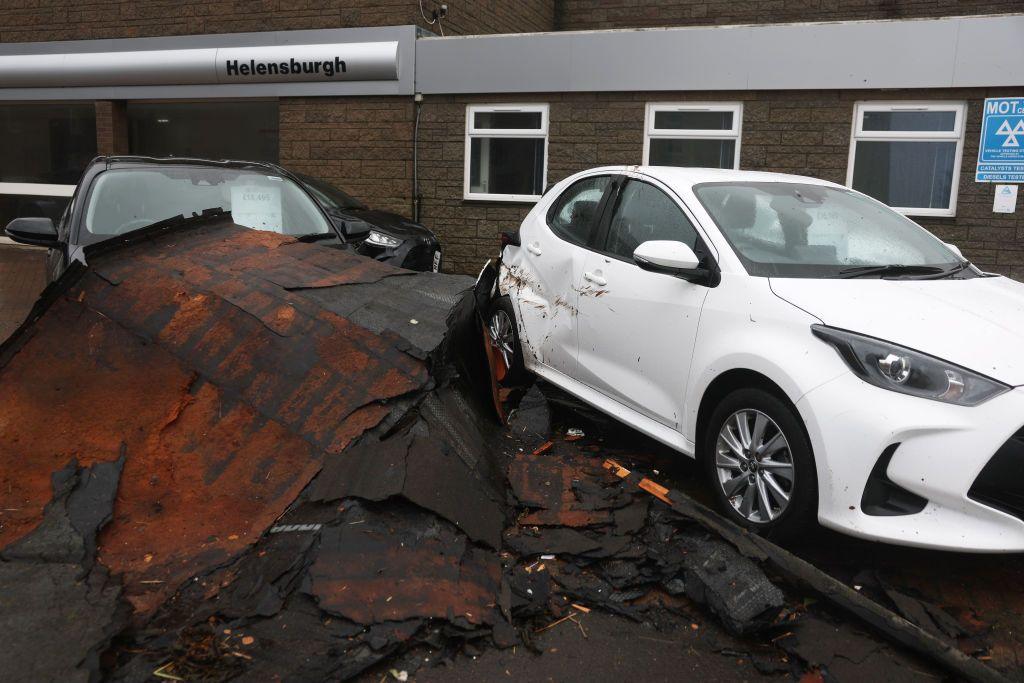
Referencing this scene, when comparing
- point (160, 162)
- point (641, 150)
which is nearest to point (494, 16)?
point (641, 150)

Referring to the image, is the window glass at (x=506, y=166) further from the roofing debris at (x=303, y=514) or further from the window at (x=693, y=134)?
the roofing debris at (x=303, y=514)

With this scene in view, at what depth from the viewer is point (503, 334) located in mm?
6336

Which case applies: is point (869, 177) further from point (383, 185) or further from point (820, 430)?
point (820, 430)

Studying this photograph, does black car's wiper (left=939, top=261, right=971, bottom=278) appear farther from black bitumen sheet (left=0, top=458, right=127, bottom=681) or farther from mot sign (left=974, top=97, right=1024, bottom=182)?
mot sign (left=974, top=97, right=1024, bottom=182)

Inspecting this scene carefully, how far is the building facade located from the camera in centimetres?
1080

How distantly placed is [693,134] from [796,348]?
28.0 ft

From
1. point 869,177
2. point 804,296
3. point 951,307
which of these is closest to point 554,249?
point 804,296

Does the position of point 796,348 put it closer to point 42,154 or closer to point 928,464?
point 928,464

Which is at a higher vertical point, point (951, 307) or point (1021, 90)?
point (1021, 90)

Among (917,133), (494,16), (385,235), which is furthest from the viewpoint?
(494,16)

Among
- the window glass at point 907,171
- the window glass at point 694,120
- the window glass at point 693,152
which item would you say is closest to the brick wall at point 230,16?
the window glass at point 694,120

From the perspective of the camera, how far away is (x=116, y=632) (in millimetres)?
2871

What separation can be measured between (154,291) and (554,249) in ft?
8.30

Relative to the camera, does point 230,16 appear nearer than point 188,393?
No
